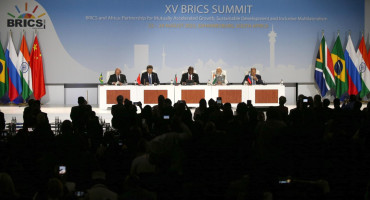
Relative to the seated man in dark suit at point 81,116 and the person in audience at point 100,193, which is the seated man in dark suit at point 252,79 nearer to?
the seated man in dark suit at point 81,116

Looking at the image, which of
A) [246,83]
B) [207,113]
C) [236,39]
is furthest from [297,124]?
[236,39]

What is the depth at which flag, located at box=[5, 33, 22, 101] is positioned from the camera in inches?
639

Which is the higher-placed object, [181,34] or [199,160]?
[181,34]

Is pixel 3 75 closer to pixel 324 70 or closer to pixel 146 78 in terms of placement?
pixel 146 78

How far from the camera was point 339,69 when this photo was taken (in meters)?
16.9

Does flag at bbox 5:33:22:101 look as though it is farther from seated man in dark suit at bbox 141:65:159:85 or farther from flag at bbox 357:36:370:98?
flag at bbox 357:36:370:98

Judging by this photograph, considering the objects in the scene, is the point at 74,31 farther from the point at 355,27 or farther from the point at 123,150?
the point at 123,150

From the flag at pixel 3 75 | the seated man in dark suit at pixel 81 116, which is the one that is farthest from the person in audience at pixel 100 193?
the flag at pixel 3 75

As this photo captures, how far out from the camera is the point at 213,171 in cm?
550

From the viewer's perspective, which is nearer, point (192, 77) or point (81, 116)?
point (81, 116)

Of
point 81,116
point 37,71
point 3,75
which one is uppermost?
point 37,71

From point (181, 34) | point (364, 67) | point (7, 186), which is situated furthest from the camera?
point (364, 67)

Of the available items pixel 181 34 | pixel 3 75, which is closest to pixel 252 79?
pixel 181 34

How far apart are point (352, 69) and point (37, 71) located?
32.0 feet
